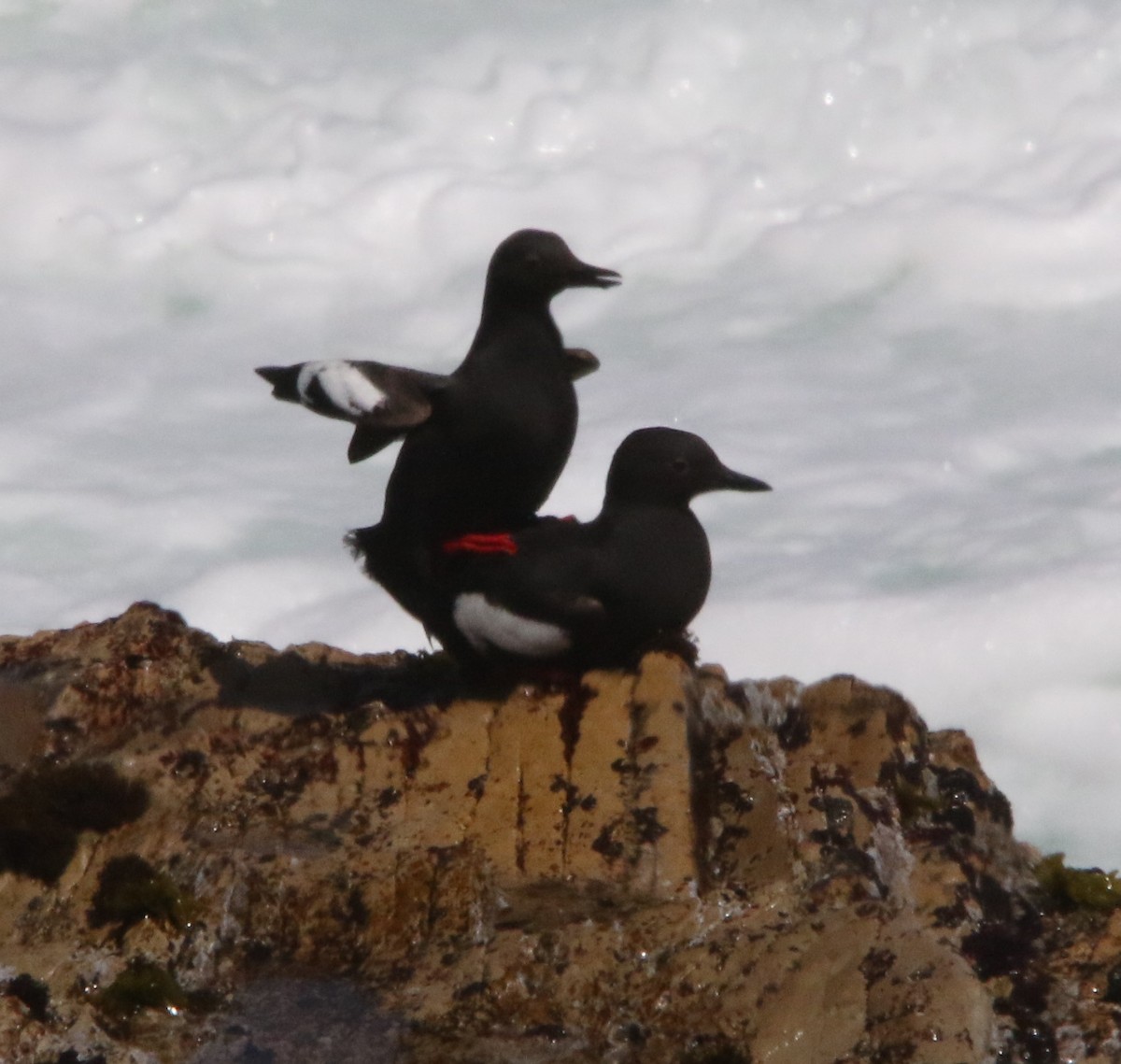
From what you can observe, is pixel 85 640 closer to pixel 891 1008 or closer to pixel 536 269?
pixel 536 269

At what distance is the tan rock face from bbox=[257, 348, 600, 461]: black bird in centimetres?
146

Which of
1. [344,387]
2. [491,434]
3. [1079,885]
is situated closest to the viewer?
[1079,885]

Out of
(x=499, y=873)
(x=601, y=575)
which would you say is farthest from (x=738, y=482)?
(x=499, y=873)

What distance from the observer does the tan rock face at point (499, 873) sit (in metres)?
7.33

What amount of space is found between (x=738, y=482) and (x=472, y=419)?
1.55 metres

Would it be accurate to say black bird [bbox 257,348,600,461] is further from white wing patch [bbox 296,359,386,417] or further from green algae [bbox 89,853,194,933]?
green algae [bbox 89,853,194,933]

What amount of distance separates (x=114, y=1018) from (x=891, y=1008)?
A: 3.14 metres

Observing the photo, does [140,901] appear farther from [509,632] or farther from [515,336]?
[515,336]

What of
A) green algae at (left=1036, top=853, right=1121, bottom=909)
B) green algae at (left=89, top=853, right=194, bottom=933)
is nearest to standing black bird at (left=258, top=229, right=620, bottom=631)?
green algae at (left=89, top=853, right=194, bottom=933)

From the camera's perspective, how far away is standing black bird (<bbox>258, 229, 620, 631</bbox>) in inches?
393

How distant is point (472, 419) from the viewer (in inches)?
395

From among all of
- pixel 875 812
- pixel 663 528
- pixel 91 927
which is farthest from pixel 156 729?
pixel 875 812

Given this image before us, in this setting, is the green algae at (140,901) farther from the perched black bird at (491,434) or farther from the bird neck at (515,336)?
the bird neck at (515,336)

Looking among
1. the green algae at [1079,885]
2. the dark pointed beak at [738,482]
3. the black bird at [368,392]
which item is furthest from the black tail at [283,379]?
the green algae at [1079,885]
